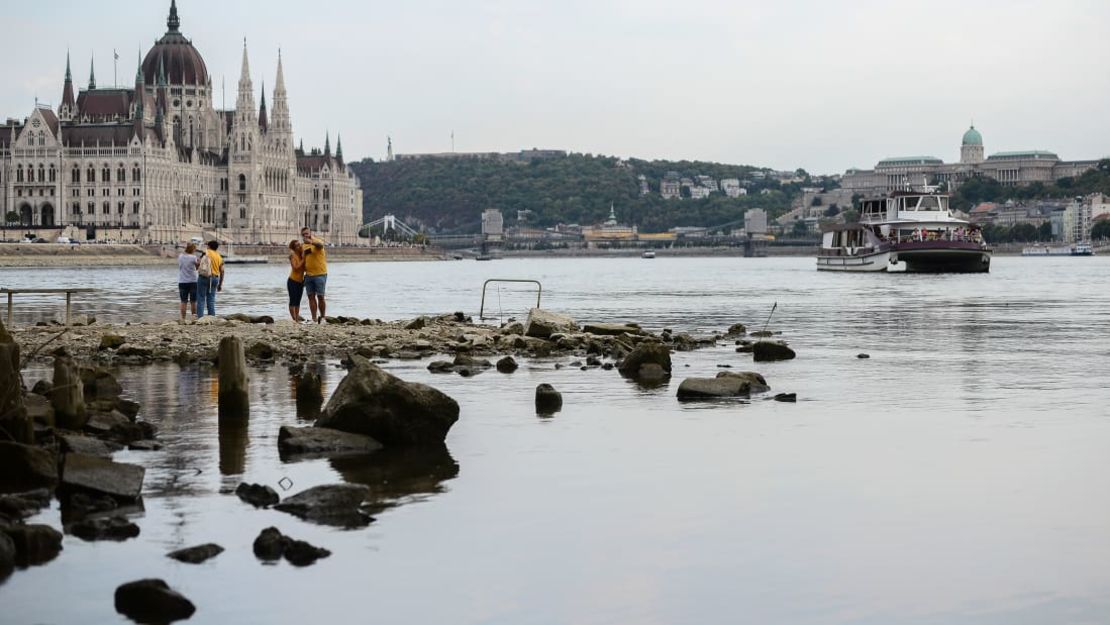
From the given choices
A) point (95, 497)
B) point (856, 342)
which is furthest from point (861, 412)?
point (856, 342)

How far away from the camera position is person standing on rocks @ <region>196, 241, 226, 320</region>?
108 ft

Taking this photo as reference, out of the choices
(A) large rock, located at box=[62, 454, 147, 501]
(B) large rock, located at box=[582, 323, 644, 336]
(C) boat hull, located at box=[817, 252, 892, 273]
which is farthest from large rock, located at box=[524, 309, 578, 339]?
(C) boat hull, located at box=[817, 252, 892, 273]

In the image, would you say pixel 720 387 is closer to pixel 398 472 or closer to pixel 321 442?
pixel 321 442

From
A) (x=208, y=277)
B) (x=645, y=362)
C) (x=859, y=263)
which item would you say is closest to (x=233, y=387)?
(x=645, y=362)

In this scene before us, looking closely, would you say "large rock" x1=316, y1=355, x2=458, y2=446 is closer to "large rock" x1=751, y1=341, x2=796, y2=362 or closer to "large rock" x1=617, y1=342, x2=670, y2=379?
"large rock" x1=617, y1=342, x2=670, y2=379

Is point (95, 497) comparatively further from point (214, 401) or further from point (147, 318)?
point (147, 318)

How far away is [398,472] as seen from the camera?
15.8m

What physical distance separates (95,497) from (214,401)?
24.5 feet

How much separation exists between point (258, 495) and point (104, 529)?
1.67 metres

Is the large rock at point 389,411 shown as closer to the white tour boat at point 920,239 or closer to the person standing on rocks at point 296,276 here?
the person standing on rocks at point 296,276

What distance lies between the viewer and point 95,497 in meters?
13.9

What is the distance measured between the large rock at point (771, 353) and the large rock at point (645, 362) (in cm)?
425

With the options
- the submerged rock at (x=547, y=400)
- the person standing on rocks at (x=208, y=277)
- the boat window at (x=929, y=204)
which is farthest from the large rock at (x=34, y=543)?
the boat window at (x=929, y=204)

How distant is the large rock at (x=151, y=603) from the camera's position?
34.7 ft
